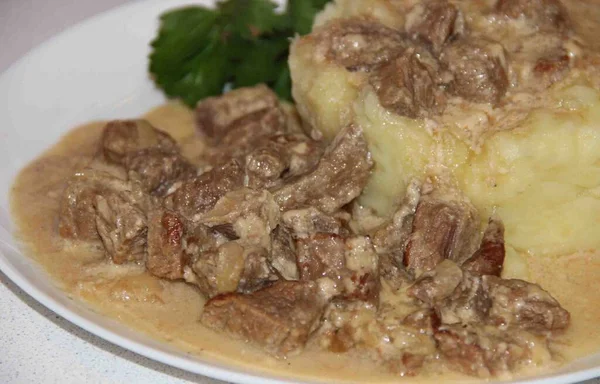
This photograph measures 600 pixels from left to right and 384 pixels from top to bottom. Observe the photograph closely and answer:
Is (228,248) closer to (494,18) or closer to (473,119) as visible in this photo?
(473,119)

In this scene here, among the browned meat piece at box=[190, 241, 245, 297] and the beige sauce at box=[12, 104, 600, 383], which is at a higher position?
the browned meat piece at box=[190, 241, 245, 297]

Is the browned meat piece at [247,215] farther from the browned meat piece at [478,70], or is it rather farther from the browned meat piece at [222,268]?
the browned meat piece at [478,70]

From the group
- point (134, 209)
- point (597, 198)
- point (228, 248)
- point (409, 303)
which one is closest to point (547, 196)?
point (597, 198)

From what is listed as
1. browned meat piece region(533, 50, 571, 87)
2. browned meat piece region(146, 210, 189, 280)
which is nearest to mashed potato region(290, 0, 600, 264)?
browned meat piece region(533, 50, 571, 87)

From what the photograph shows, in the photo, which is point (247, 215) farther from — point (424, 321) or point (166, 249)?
point (424, 321)

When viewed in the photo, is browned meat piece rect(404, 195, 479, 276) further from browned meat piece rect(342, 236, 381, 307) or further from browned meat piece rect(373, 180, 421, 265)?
browned meat piece rect(342, 236, 381, 307)

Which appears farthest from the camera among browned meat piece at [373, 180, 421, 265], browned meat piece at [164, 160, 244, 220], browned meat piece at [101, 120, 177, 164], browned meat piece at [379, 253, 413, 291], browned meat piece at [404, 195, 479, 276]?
browned meat piece at [101, 120, 177, 164]
